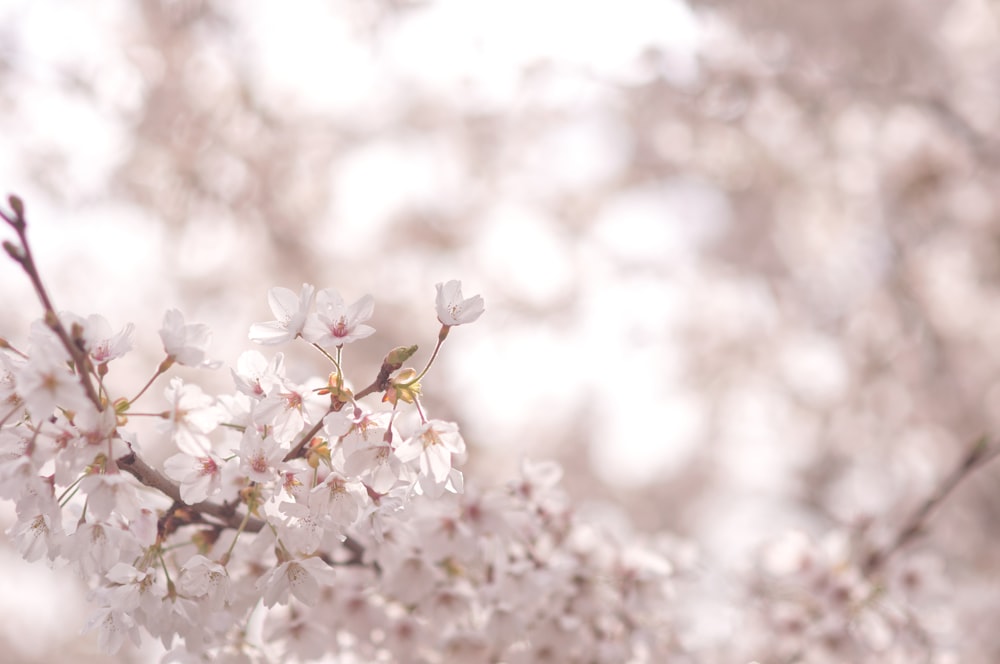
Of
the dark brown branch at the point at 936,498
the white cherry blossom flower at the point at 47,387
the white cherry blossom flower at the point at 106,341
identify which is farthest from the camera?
the dark brown branch at the point at 936,498

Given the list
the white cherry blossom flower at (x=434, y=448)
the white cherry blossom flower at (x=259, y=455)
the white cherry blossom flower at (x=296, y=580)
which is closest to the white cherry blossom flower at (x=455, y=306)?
the white cherry blossom flower at (x=434, y=448)

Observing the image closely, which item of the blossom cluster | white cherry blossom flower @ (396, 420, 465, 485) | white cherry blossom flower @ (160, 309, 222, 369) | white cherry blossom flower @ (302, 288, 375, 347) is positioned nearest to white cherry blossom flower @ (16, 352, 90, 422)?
the blossom cluster

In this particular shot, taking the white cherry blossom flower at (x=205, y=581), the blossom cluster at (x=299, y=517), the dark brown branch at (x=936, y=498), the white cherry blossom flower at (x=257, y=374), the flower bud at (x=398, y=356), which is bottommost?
the white cherry blossom flower at (x=205, y=581)

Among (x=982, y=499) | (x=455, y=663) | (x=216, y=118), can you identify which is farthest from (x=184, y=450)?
(x=982, y=499)

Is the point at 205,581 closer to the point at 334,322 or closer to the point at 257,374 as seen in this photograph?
the point at 257,374

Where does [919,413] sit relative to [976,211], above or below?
below

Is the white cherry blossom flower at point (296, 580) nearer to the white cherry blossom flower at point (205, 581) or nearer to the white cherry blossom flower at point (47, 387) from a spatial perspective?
the white cherry blossom flower at point (205, 581)

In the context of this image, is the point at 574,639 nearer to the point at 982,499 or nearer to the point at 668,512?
the point at 982,499
